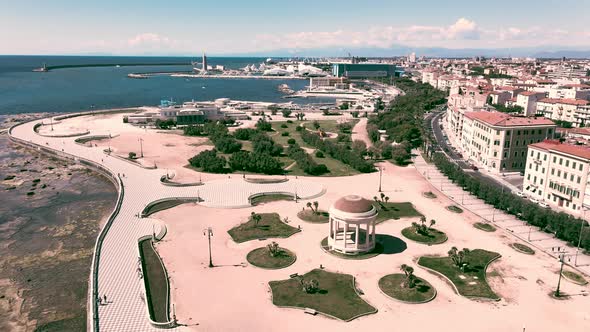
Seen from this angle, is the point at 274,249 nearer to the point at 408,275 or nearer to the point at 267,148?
the point at 408,275

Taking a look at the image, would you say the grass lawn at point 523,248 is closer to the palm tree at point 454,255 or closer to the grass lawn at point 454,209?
the palm tree at point 454,255

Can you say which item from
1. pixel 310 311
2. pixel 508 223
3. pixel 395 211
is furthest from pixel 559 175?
pixel 310 311

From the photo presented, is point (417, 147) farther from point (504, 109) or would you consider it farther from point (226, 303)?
point (226, 303)

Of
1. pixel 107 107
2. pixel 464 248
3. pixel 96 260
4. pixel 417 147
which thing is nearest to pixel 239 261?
pixel 96 260

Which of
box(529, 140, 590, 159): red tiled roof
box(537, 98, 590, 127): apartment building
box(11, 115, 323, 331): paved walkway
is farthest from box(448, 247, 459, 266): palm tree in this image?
box(537, 98, 590, 127): apartment building

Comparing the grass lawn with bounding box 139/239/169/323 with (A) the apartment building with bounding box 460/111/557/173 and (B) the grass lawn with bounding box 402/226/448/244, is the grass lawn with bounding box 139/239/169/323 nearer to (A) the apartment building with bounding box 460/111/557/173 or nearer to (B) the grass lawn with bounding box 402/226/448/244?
(B) the grass lawn with bounding box 402/226/448/244

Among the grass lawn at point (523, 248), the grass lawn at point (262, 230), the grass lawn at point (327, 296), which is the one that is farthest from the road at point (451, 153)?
the grass lawn at point (327, 296)
